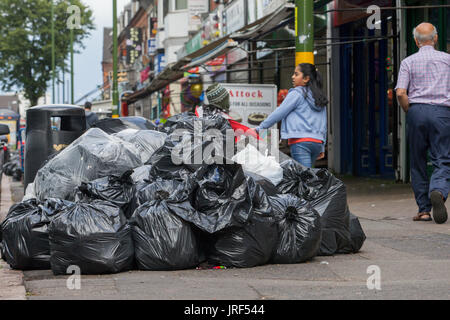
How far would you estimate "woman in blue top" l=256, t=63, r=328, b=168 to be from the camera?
7668 mm

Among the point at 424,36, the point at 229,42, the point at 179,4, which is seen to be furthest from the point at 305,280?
the point at 179,4

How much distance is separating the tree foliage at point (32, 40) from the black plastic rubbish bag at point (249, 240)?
48239 millimetres

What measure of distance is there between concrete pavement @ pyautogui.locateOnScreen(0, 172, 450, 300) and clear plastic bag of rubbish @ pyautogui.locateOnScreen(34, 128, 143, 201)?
138 cm

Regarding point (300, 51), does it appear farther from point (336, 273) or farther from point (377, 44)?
point (377, 44)

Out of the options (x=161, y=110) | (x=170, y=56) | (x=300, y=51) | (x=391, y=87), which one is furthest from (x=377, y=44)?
(x=161, y=110)

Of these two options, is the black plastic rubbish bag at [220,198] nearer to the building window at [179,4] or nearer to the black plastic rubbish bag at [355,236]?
the black plastic rubbish bag at [355,236]

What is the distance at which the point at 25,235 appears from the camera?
5855 millimetres

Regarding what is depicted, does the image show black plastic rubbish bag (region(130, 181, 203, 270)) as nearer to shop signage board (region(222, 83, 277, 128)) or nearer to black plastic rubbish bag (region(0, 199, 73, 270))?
black plastic rubbish bag (region(0, 199, 73, 270))

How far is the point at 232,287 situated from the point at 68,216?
1396 millimetres

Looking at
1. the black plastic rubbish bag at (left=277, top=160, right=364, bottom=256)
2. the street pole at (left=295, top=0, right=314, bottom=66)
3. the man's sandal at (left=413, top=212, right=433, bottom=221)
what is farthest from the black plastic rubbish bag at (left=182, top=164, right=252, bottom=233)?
the street pole at (left=295, top=0, right=314, bottom=66)

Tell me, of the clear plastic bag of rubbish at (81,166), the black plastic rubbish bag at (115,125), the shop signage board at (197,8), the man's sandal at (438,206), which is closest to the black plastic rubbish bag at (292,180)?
the clear plastic bag of rubbish at (81,166)

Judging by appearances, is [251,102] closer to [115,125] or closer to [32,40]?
[115,125]

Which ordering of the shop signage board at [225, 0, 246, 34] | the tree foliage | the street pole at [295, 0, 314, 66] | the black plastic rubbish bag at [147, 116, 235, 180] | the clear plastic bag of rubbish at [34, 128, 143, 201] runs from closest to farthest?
the black plastic rubbish bag at [147, 116, 235, 180] → the clear plastic bag of rubbish at [34, 128, 143, 201] → the street pole at [295, 0, 314, 66] → the shop signage board at [225, 0, 246, 34] → the tree foliage

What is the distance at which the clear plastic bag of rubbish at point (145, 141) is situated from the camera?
7828mm
